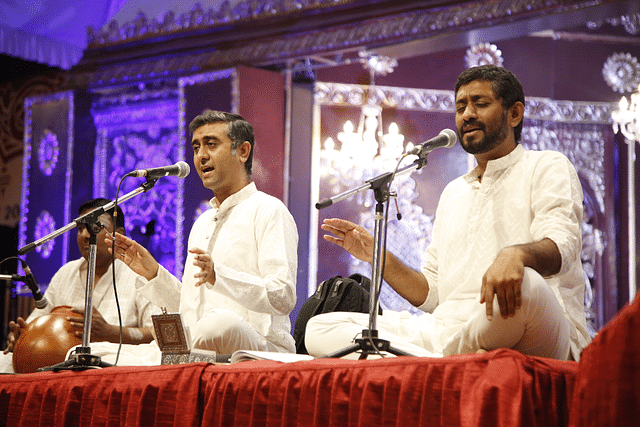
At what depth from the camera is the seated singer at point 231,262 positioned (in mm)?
2871

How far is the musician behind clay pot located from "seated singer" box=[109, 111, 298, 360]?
11.3 inches

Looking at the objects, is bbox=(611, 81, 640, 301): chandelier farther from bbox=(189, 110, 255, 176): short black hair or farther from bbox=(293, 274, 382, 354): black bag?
bbox=(189, 110, 255, 176): short black hair

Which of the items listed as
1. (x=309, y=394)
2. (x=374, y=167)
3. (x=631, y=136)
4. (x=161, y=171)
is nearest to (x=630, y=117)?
(x=631, y=136)

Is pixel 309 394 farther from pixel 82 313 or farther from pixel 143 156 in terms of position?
pixel 143 156

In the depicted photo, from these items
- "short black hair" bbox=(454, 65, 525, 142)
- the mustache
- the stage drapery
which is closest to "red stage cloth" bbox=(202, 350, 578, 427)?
the stage drapery

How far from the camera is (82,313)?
11.7 feet

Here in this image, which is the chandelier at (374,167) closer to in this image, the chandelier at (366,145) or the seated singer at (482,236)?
the chandelier at (366,145)

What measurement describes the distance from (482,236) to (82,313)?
2110 mm

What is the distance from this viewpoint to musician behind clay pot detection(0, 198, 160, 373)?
3.46 metres

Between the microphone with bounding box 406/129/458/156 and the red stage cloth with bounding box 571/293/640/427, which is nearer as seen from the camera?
the red stage cloth with bounding box 571/293/640/427

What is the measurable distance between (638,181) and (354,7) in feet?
12.4

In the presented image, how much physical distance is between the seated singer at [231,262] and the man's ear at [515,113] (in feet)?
3.87

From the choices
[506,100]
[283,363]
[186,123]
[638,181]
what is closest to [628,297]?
[638,181]

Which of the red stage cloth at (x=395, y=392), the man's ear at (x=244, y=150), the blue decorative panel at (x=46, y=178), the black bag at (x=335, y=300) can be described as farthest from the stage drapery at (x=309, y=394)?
the blue decorative panel at (x=46, y=178)
